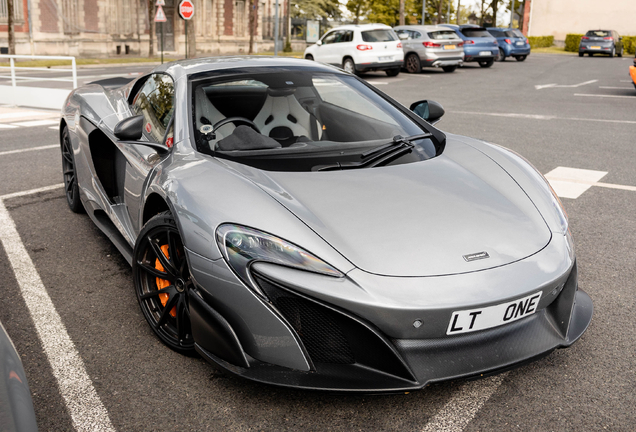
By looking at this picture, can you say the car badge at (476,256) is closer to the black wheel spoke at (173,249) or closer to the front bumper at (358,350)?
the front bumper at (358,350)

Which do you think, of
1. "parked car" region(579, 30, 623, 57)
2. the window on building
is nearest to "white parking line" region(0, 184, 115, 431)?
the window on building

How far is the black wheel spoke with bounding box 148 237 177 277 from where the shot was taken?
275 centimetres

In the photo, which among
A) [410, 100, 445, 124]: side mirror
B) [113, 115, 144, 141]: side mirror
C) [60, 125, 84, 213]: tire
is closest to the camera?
[113, 115, 144, 141]: side mirror

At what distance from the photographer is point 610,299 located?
138 inches

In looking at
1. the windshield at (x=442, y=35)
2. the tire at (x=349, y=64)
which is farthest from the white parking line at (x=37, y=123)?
the windshield at (x=442, y=35)

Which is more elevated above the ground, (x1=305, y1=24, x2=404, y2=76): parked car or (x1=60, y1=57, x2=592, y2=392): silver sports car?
(x1=305, y1=24, x2=404, y2=76): parked car

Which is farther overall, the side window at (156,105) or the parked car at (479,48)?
the parked car at (479,48)

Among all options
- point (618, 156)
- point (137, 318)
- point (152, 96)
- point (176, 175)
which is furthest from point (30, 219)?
point (618, 156)

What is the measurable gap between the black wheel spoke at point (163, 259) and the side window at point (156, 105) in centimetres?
67

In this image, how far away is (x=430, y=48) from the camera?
22.3 metres

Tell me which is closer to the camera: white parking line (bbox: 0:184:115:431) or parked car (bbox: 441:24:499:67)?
white parking line (bbox: 0:184:115:431)

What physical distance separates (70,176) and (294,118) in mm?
2197

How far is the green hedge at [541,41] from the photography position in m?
54.2

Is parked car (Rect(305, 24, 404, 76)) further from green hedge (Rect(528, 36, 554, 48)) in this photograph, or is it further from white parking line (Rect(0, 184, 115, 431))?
green hedge (Rect(528, 36, 554, 48))
